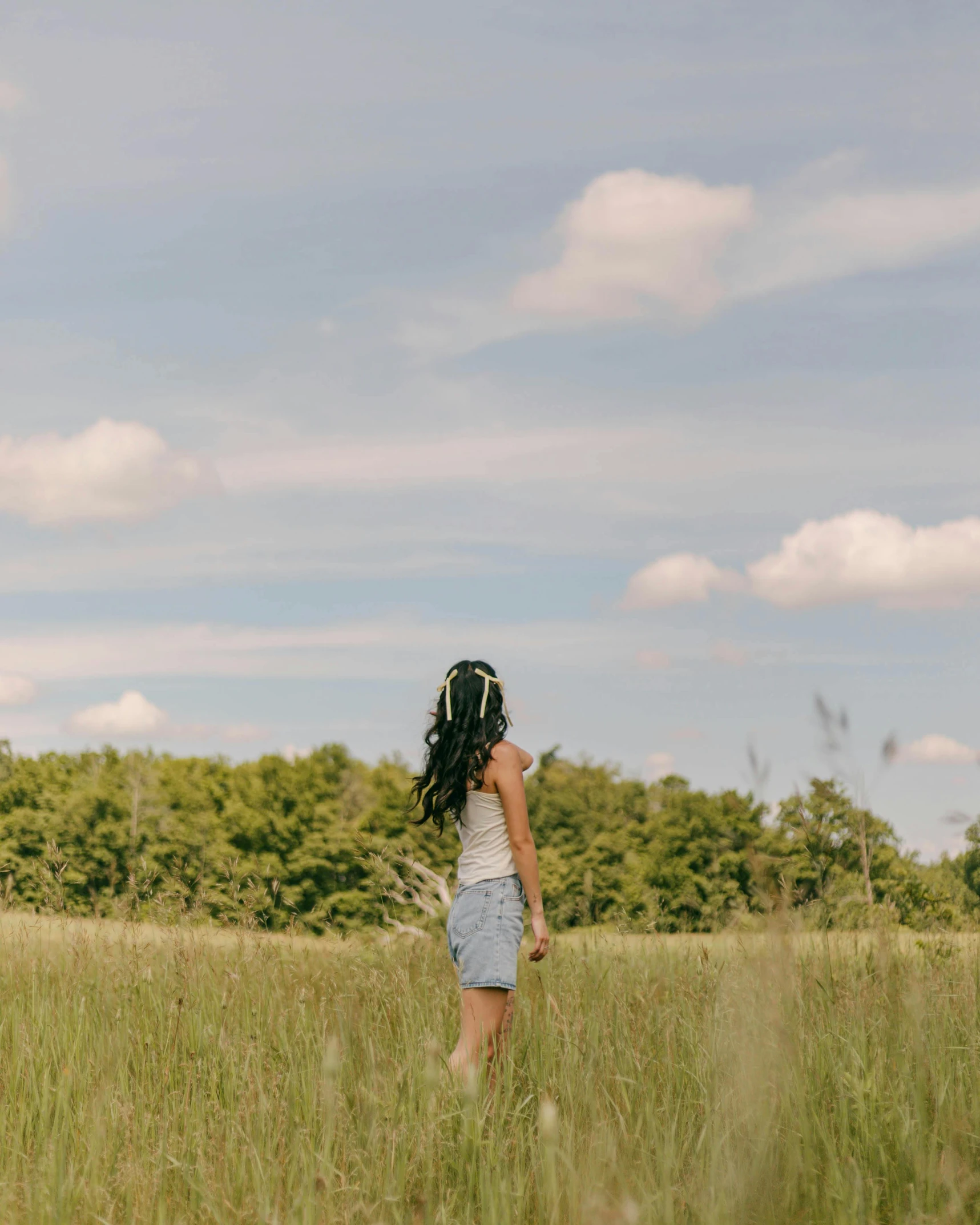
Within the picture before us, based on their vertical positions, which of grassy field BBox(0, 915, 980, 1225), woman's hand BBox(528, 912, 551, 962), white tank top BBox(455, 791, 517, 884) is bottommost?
grassy field BBox(0, 915, 980, 1225)

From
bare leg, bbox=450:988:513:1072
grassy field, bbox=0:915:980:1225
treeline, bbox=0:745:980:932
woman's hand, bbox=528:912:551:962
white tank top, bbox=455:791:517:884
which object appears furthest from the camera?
treeline, bbox=0:745:980:932

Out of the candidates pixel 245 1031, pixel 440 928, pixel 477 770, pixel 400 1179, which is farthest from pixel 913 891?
pixel 400 1179

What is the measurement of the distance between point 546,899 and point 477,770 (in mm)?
6272

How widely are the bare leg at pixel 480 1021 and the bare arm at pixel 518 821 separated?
0.21 meters

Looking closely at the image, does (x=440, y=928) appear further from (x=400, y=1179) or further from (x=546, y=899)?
(x=400, y=1179)

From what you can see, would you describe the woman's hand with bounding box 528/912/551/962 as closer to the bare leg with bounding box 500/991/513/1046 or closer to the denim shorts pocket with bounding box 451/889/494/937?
the denim shorts pocket with bounding box 451/889/494/937

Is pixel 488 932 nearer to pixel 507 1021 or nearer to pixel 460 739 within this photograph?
pixel 507 1021

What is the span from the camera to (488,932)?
13.1 feet

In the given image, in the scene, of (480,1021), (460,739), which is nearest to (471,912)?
(480,1021)

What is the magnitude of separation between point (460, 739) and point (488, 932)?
76 centimetres

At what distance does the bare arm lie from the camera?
3.96 m

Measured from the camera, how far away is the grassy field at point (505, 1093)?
269cm

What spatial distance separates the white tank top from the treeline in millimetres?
3352

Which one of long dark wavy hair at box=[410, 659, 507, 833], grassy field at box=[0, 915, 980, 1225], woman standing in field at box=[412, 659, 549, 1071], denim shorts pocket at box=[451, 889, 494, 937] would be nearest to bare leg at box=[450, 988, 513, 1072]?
woman standing in field at box=[412, 659, 549, 1071]
